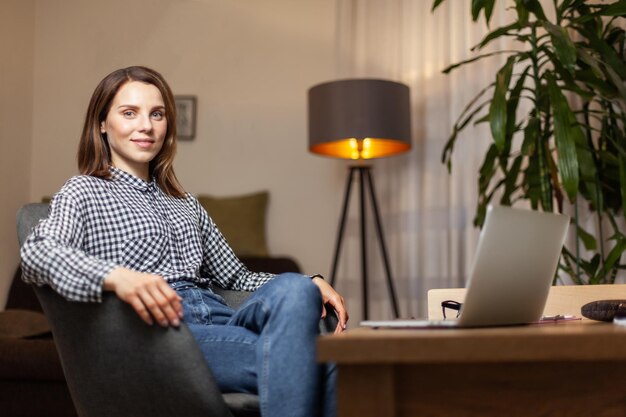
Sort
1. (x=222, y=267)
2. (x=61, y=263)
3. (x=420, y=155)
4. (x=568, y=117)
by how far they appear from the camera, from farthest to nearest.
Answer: (x=420, y=155)
(x=568, y=117)
(x=222, y=267)
(x=61, y=263)

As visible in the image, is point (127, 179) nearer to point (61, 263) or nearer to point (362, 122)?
point (61, 263)

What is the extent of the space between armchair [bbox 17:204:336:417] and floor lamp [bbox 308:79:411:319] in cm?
221

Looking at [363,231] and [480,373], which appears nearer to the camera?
[480,373]

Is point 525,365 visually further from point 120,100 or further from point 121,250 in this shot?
point 120,100

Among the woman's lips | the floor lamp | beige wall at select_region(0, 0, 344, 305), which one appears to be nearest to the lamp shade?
the floor lamp

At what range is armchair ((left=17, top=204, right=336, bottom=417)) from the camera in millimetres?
1169

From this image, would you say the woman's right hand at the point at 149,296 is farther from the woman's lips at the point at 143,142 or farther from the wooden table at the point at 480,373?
the woman's lips at the point at 143,142

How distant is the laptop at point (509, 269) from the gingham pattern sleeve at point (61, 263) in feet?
1.47

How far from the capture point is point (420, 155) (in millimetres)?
3869

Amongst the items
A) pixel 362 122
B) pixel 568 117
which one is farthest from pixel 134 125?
pixel 362 122

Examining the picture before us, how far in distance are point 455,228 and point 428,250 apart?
0.18 meters

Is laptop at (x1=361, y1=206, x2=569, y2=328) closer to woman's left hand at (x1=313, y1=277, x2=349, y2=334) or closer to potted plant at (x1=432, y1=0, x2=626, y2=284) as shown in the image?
woman's left hand at (x1=313, y1=277, x2=349, y2=334)

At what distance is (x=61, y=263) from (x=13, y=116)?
3.28 metres

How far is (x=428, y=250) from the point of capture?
3.81m
